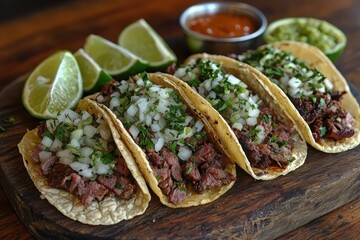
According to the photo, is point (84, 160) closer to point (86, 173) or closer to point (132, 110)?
point (86, 173)

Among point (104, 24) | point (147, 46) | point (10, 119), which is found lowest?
point (104, 24)

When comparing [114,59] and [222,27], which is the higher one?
[114,59]

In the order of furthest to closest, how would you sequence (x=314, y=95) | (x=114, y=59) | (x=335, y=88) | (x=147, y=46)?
(x=147, y=46), (x=114, y=59), (x=335, y=88), (x=314, y=95)

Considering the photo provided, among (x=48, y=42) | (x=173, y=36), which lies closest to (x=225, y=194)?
(x=173, y=36)

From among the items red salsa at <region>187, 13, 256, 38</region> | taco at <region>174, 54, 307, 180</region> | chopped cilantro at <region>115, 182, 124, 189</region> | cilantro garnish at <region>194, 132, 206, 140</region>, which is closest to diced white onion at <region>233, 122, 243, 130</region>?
taco at <region>174, 54, 307, 180</region>

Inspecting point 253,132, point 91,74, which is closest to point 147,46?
point 91,74

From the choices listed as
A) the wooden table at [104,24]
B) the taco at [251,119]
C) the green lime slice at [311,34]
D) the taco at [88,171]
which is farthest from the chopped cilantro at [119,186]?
the green lime slice at [311,34]
